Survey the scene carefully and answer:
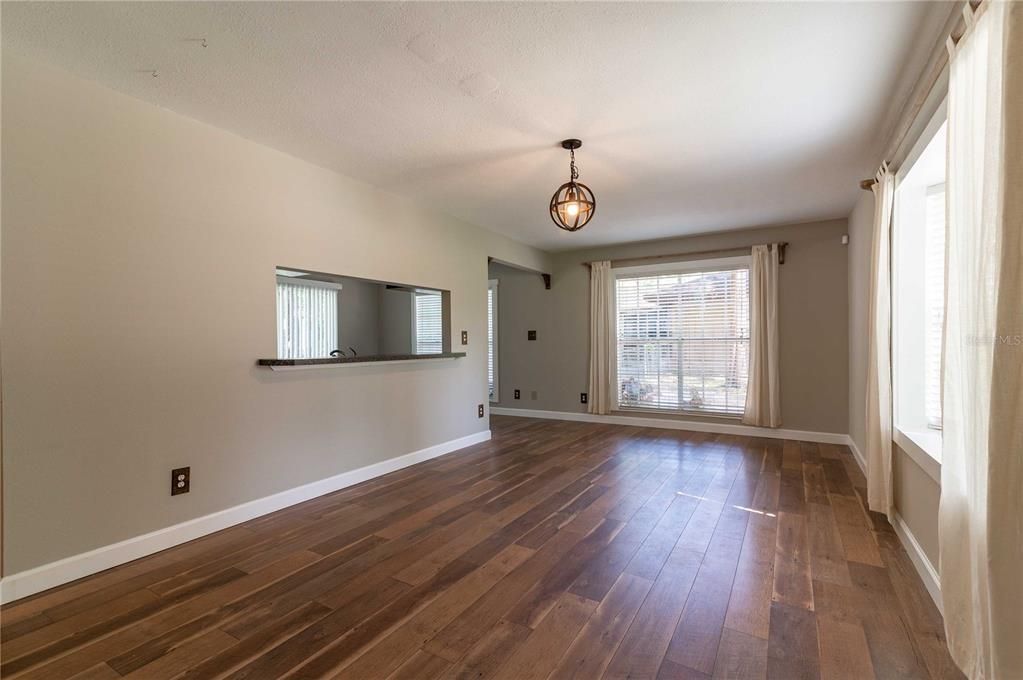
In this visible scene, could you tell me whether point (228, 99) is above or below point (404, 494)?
above

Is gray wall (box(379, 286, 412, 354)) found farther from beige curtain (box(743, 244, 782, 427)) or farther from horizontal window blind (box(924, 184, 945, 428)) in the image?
horizontal window blind (box(924, 184, 945, 428))

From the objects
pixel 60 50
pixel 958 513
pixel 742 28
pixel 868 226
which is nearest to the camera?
pixel 958 513

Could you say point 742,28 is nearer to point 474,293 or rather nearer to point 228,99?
point 228,99

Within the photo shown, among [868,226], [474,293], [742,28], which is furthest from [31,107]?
[868,226]

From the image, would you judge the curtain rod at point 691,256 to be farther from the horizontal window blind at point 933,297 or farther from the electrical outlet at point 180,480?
the electrical outlet at point 180,480

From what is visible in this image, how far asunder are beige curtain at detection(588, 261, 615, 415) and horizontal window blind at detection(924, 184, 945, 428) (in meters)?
3.66

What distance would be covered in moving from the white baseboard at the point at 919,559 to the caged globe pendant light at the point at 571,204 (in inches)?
94.9

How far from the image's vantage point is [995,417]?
1221mm

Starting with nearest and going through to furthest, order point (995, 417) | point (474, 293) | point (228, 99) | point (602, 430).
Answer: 1. point (995, 417)
2. point (228, 99)
3. point (474, 293)
4. point (602, 430)

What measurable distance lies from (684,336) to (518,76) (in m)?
4.32

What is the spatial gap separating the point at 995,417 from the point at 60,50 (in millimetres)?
3688

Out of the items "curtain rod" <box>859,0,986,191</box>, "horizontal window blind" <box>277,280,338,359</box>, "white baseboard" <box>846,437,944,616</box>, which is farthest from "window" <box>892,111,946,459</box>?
"horizontal window blind" <box>277,280,338,359</box>

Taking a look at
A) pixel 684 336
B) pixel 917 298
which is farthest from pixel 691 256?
pixel 917 298

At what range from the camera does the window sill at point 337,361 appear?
3.04 meters
